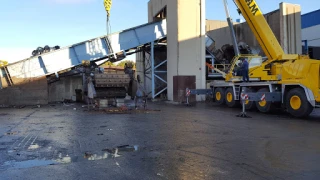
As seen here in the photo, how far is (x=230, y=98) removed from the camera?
1780 cm

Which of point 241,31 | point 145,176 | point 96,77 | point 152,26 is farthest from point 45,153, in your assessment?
point 241,31

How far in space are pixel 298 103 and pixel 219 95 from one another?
6.72 m

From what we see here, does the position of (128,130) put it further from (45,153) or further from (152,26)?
(152,26)

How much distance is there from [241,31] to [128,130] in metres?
25.9

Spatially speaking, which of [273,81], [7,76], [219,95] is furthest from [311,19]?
[7,76]

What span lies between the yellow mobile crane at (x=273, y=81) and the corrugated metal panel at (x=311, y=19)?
2610cm

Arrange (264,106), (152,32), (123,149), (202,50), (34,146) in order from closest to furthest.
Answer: (123,149), (34,146), (264,106), (202,50), (152,32)

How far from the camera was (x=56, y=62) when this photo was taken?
21.4 m

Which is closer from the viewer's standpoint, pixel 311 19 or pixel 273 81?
pixel 273 81

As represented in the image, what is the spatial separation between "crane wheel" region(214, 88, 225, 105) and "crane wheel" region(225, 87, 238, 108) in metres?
0.53

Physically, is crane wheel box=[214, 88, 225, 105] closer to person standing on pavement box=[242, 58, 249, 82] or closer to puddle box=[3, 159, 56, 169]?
person standing on pavement box=[242, 58, 249, 82]

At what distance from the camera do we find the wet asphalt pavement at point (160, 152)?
16.4 feet

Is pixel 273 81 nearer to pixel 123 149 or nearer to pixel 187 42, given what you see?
pixel 187 42

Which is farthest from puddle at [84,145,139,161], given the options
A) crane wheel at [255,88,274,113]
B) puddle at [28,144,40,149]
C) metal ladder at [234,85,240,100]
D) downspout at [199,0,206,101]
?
downspout at [199,0,206,101]
